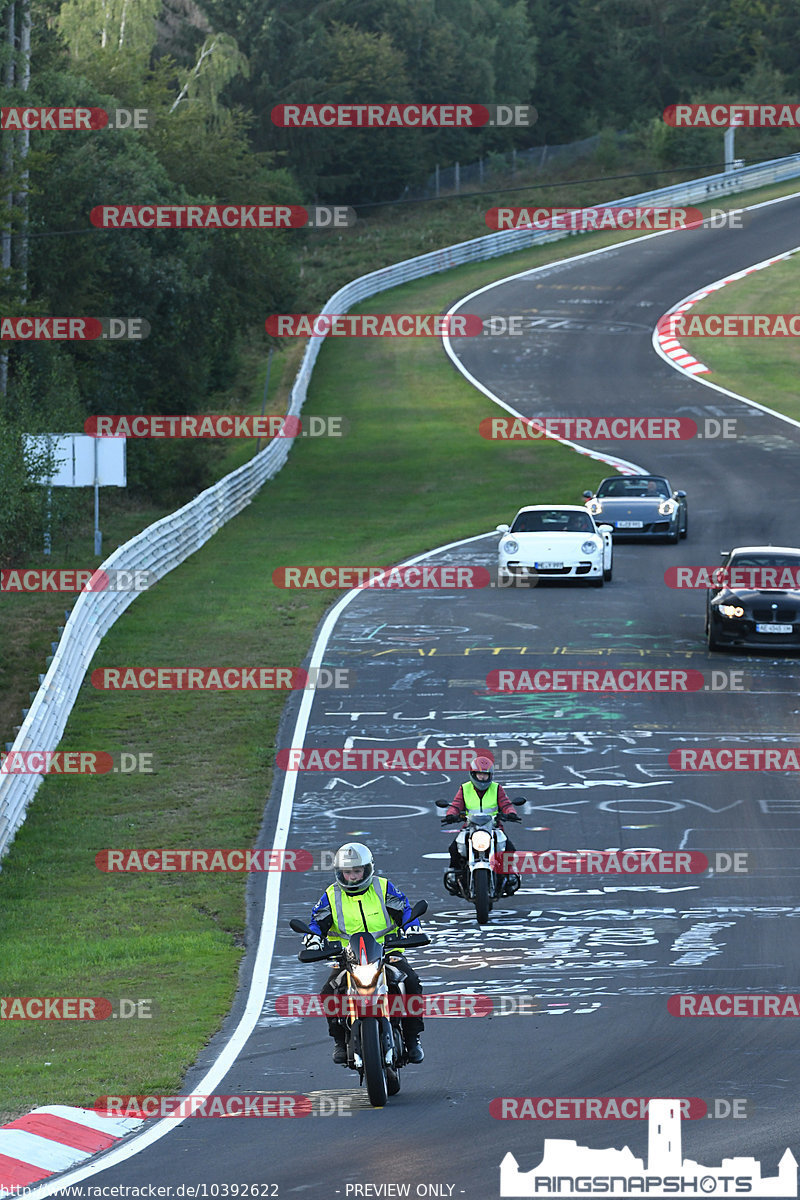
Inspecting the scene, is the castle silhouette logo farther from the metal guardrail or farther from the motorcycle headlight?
the metal guardrail

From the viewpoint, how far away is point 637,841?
17625 millimetres

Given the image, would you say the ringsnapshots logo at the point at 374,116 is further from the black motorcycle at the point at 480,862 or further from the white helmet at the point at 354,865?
the white helmet at the point at 354,865

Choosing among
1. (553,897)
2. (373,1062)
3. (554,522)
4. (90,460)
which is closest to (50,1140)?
(373,1062)

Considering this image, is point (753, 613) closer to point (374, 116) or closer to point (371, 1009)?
point (371, 1009)

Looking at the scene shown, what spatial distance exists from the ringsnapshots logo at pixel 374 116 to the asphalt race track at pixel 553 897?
50365 millimetres

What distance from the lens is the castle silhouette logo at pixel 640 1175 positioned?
8203mm

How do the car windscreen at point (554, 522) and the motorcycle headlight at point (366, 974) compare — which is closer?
the motorcycle headlight at point (366, 974)

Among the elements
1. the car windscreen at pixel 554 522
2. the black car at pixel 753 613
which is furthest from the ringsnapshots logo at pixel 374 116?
the black car at pixel 753 613

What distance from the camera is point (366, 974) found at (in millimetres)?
10164

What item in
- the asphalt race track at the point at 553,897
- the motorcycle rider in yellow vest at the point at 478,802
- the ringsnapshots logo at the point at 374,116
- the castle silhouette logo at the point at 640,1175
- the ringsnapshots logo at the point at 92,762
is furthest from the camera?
the ringsnapshots logo at the point at 374,116

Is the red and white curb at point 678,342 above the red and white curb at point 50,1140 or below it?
above

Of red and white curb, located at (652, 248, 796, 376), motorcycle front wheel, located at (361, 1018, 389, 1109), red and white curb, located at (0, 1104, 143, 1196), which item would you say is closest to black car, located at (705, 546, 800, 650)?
motorcycle front wheel, located at (361, 1018, 389, 1109)

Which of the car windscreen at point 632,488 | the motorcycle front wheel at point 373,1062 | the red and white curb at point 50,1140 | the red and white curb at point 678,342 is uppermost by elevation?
the red and white curb at point 678,342

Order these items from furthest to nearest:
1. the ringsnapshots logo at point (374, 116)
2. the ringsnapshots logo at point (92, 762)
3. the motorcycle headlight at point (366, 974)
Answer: the ringsnapshots logo at point (374, 116) → the ringsnapshots logo at point (92, 762) → the motorcycle headlight at point (366, 974)
